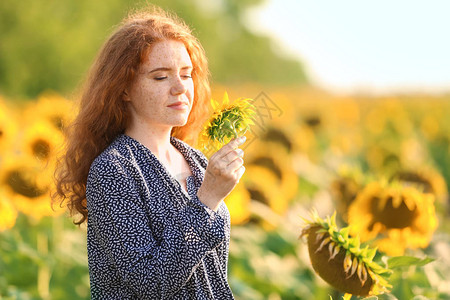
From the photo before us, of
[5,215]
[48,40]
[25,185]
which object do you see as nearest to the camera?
[5,215]

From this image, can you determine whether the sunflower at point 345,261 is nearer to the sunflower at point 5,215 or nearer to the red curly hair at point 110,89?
the red curly hair at point 110,89

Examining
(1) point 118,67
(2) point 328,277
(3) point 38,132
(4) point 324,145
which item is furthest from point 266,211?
(4) point 324,145

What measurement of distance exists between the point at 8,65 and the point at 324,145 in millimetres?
12763

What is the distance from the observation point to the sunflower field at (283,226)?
77.6 inches

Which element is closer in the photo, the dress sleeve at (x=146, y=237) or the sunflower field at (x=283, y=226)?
the dress sleeve at (x=146, y=237)

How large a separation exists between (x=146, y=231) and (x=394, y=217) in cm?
132

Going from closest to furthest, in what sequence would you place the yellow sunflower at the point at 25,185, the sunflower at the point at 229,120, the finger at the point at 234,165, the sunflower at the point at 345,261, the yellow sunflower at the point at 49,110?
1. the finger at the point at 234,165
2. the sunflower at the point at 229,120
3. the sunflower at the point at 345,261
4. the yellow sunflower at the point at 25,185
5. the yellow sunflower at the point at 49,110

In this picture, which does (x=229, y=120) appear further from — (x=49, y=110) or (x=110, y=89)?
(x=49, y=110)

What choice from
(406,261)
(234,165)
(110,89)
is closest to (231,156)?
(234,165)

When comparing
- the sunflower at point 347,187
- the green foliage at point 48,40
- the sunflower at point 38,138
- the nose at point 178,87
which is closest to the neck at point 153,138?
the nose at point 178,87

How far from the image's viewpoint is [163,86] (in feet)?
5.73

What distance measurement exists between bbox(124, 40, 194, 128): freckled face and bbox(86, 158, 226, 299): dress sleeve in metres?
0.18

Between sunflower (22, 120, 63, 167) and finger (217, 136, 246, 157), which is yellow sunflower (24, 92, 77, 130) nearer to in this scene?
sunflower (22, 120, 63, 167)

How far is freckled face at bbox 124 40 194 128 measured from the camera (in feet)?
5.73
